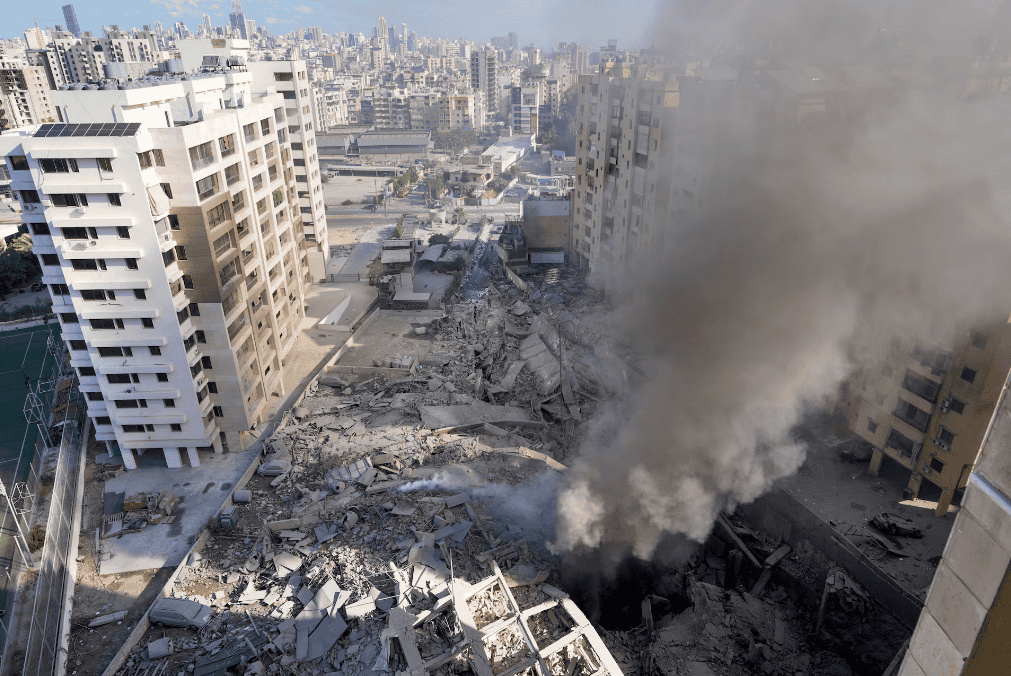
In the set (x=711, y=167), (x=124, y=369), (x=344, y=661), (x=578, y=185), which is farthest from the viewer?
(x=578, y=185)

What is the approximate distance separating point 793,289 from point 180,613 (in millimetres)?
17503

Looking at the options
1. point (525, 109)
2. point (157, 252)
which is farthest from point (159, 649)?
point (525, 109)

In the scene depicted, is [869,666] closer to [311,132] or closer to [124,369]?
[124,369]

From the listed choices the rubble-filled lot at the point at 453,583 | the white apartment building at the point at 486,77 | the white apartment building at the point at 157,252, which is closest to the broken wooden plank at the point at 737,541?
the rubble-filled lot at the point at 453,583

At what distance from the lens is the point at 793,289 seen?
53.1 feet

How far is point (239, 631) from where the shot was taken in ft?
44.1

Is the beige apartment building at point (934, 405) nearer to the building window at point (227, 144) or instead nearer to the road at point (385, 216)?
the building window at point (227, 144)

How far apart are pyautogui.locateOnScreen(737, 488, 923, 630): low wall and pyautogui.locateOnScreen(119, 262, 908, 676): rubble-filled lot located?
37cm

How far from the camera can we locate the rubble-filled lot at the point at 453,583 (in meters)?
12.8

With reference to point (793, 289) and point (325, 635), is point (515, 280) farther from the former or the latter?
point (325, 635)

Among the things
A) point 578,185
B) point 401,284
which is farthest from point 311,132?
point 578,185

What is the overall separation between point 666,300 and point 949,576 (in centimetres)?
1874

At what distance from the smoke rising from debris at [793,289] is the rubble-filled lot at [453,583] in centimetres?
145

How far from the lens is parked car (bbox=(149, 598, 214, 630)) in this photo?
13852 mm
